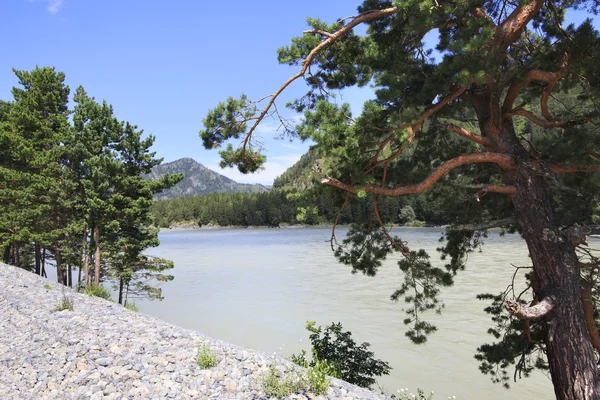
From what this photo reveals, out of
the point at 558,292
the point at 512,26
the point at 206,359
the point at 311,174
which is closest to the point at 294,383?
the point at 206,359

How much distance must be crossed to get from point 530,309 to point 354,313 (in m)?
13.1

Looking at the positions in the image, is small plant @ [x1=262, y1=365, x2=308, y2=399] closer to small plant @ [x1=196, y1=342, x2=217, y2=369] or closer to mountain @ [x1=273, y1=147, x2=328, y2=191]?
small plant @ [x1=196, y1=342, x2=217, y2=369]

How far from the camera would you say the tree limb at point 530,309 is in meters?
3.92

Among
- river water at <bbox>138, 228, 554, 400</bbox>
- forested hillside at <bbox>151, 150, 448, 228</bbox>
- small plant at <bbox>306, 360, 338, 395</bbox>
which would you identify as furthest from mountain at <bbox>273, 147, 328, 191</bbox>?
small plant at <bbox>306, 360, 338, 395</bbox>

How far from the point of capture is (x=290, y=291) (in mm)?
21547

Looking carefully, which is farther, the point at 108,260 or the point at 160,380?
the point at 108,260

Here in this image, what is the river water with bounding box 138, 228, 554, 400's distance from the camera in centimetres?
1034

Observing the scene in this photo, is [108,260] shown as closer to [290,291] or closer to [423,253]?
[290,291]

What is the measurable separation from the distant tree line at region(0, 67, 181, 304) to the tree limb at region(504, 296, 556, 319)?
47.4 ft

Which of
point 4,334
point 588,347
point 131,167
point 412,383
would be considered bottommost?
point 412,383

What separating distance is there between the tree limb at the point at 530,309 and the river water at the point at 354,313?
7.37ft

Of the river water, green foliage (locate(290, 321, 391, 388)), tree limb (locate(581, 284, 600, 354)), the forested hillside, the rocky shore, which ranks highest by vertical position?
the forested hillside

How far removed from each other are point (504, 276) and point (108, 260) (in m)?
21.3

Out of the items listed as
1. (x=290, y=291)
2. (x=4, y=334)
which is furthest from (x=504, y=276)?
(x=4, y=334)
